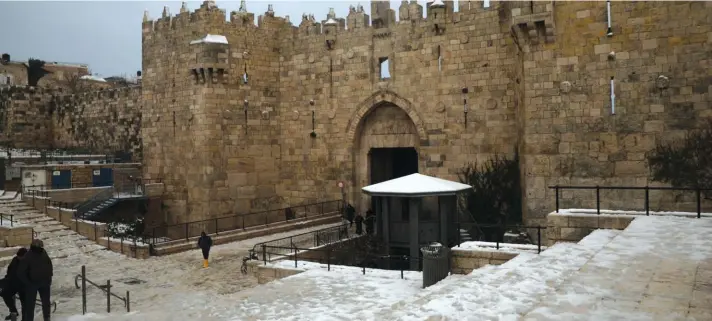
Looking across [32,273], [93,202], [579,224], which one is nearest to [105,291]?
[32,273]

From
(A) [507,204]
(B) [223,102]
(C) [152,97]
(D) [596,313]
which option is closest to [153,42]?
(C) [152,97]

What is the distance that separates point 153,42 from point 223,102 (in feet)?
13.2

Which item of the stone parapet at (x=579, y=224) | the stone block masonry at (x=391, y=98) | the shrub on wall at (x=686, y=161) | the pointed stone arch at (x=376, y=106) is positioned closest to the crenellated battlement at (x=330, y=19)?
the stone block masonry at (x=391, y=98)

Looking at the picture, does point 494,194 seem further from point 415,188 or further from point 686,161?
point 686,161

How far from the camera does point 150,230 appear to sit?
2078 centimetres

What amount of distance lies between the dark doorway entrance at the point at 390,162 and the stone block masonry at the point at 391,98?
0.52 metres

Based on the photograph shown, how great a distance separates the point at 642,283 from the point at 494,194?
451 inches

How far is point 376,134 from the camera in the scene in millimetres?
20766

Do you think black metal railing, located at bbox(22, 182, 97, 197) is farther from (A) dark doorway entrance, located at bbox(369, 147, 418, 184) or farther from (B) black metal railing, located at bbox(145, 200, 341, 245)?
(A) dark doorway entrance, located at bbox(369, 147, 418, 184)

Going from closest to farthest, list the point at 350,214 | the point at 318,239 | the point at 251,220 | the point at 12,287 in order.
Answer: the point at 12,287 → the point at 318,239 → the point at 350,214 → the point at 251,220

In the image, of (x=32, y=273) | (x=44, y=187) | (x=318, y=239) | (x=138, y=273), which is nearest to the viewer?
(x=32, y=273)

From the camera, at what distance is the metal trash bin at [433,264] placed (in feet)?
30.1

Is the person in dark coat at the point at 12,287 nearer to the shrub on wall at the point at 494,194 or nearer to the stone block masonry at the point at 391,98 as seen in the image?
the stone block masonry at the point at 391,98

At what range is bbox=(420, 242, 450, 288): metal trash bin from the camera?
918 centimetres
